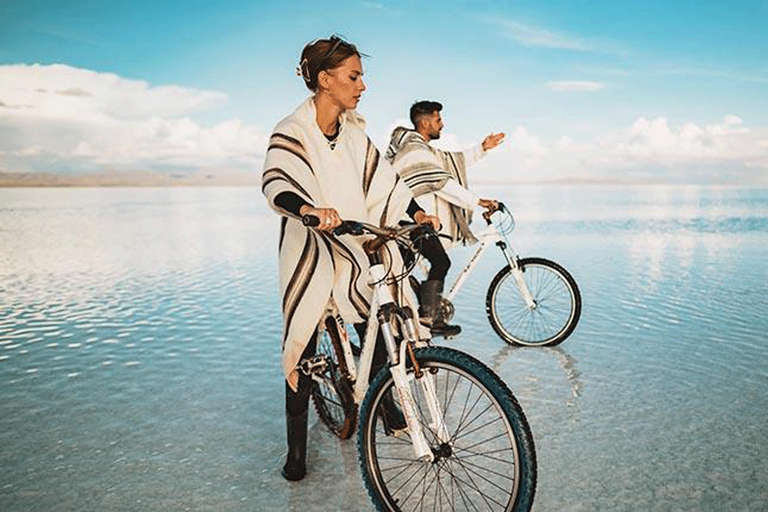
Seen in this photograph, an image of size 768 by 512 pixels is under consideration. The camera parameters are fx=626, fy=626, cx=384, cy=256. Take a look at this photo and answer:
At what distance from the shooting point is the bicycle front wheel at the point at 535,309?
5523 mm

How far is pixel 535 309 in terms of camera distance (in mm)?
6152

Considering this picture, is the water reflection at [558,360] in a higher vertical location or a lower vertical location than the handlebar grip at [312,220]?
lower

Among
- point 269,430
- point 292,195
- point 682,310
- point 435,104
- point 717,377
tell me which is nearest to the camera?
point 292,195

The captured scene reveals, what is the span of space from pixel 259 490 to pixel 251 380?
170cm

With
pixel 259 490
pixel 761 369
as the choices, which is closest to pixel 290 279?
pixel 259 490

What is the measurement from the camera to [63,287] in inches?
344

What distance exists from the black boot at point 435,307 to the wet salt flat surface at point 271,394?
454mm

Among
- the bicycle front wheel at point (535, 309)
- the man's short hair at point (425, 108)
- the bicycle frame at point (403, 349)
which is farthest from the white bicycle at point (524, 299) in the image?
the bicycle frame at point (403, 349)

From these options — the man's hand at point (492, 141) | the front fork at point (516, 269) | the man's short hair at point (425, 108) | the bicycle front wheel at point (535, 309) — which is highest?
the man's short hair at point (425, 108)

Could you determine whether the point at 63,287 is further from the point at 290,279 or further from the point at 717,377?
the point at 717,377

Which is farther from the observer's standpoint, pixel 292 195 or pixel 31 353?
pixel 31 353

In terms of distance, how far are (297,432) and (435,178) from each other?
3.01 metres

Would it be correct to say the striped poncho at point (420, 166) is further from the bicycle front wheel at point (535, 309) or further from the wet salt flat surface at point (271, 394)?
the wet salt flat surface at point (271, 394)

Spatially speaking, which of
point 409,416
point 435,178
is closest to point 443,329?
point 435,178
